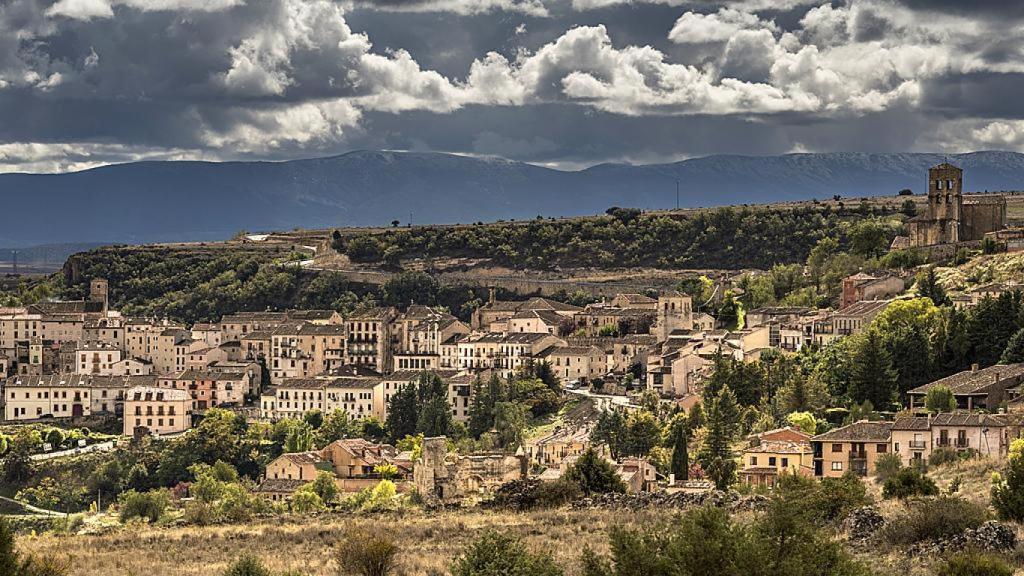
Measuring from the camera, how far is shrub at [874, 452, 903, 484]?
3972 cm

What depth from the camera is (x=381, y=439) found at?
72.9 metres

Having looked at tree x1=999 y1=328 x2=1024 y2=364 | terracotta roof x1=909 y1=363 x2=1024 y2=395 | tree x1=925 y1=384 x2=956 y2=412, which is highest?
tree x1=999 y1=328 x2=1024 y2=364

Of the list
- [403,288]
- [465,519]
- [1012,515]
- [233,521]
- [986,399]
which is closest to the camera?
[1012,515]

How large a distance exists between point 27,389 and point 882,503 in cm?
5854

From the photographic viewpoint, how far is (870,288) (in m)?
69.6

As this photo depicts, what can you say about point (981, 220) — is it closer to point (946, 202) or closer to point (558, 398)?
point (946, 202)

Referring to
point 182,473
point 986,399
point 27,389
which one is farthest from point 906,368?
point 27,389

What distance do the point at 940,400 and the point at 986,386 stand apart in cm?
164

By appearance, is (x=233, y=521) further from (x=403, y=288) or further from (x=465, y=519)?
(x=403, y=288)

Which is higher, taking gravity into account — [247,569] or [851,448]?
[851,448]

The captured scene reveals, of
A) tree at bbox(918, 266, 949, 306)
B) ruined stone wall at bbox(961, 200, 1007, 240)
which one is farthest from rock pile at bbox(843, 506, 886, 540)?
ruined stone wall at bbox(961, 200, 1007, 240)

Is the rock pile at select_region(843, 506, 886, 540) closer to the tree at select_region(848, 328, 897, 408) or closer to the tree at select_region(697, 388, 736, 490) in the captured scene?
the tree at select_region(697, 388, 736, 490)

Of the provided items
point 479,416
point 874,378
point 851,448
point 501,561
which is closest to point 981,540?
point 501,561

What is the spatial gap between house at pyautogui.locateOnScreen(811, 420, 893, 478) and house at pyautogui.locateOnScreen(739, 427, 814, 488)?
457mm
